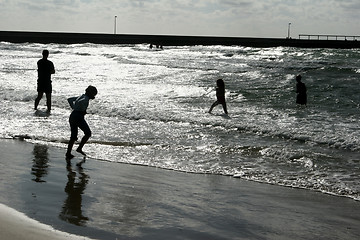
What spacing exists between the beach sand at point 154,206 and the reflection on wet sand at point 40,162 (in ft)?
0.05

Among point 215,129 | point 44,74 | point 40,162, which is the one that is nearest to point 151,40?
point 44,74

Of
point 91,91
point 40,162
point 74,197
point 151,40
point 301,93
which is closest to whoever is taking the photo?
point 74,197

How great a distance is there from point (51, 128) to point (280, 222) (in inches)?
288

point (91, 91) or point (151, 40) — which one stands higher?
point (151, 40)

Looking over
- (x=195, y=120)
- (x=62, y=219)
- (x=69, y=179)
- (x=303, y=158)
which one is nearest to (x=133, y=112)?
(x=195, y=120)

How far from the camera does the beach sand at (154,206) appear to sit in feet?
16.1

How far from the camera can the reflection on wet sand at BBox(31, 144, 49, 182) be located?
23.0 feet

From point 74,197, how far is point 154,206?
888 millimetres

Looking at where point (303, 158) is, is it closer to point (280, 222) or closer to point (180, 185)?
point (180, 185)

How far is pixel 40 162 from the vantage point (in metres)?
8.04

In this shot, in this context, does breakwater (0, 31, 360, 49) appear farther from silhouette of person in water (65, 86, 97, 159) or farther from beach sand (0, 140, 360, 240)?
beach sand (0, 140, 360, 240)

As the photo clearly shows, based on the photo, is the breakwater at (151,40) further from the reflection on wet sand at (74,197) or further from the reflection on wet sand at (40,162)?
the reflection on wet sand at (74,197)

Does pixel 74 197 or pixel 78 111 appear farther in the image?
pixel 78 111

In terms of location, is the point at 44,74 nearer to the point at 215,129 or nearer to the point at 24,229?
the point at 215,129
